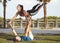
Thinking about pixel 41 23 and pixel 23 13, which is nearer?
→ pixel 23 13

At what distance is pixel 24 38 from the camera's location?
1731 centimetres

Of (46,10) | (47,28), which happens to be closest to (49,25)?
(47,28)

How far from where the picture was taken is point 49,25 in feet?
87.1

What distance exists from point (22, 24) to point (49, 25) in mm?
2737

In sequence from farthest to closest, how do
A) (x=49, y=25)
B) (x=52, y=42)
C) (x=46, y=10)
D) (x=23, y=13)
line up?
(x=49, y=25)
(x=46, y=10)
(x=23, y=13)
(x=52, y=42)

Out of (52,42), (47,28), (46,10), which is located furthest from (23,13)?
(47,28)

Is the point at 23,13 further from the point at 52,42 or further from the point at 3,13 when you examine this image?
the point at 3,13

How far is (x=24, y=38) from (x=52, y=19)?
344 inches

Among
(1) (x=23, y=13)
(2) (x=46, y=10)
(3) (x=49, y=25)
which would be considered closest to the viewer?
(1) (x=23, y=13)

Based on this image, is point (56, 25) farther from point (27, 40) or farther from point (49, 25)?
point (27, 40)

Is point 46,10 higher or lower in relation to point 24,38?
higher

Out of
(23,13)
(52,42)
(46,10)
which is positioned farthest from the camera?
(46,10)

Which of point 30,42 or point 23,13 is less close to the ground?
point 23,13

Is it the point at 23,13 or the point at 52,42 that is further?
the point at 23,13
